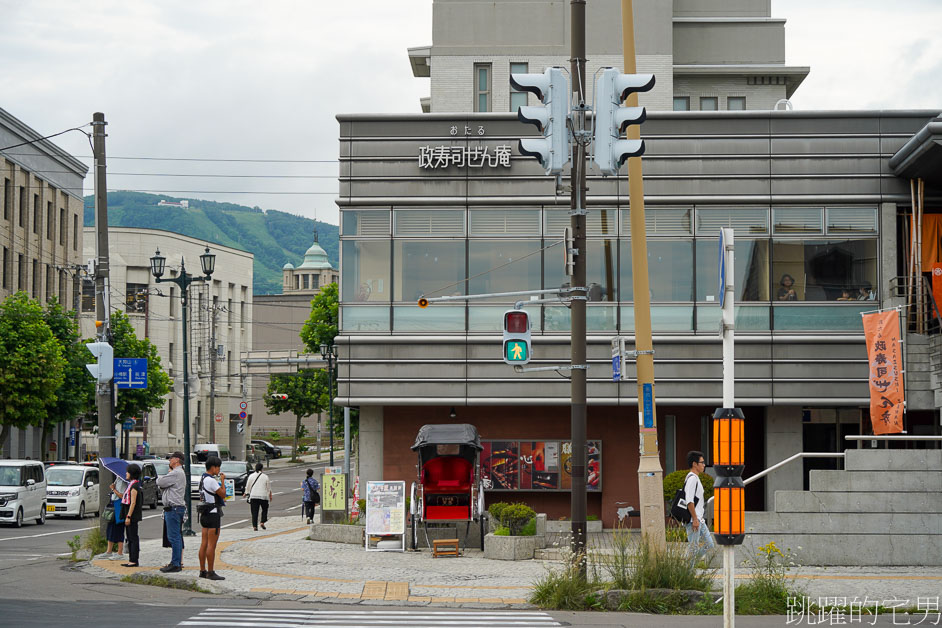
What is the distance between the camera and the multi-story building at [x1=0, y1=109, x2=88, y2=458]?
59906mm

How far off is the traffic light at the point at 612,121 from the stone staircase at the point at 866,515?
7.81 m

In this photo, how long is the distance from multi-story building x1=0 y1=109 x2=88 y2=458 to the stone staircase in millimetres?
44961

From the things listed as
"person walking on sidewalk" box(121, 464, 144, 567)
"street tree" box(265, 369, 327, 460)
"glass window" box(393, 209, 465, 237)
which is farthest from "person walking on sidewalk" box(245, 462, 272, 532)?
Result: "street tree" box(265, 369, 327, 460)

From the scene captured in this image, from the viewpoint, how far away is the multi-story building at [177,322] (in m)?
88.4

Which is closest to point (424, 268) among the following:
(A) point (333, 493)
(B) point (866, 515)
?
(A) point (333, 493)

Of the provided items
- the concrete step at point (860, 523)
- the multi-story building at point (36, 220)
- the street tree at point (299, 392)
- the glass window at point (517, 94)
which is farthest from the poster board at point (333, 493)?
the street tree at point (299, 392)

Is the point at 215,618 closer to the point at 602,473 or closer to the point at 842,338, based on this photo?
the point at 602,473

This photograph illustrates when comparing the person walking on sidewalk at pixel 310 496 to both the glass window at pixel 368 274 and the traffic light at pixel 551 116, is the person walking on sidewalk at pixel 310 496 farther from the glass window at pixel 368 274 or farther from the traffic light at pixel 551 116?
the traffic light at pixel 551 116

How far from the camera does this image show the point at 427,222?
28.4 m

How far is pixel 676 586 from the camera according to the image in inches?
592

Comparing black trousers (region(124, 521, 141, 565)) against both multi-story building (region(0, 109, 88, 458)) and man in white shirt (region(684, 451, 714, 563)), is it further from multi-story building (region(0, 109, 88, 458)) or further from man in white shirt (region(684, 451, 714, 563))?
multi-story building (region(0, 109, 88, 458))

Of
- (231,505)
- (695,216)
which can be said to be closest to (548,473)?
(695,216)

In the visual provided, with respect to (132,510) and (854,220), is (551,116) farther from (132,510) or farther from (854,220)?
(854,220)

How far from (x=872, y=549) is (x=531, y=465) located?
33.6 feet
